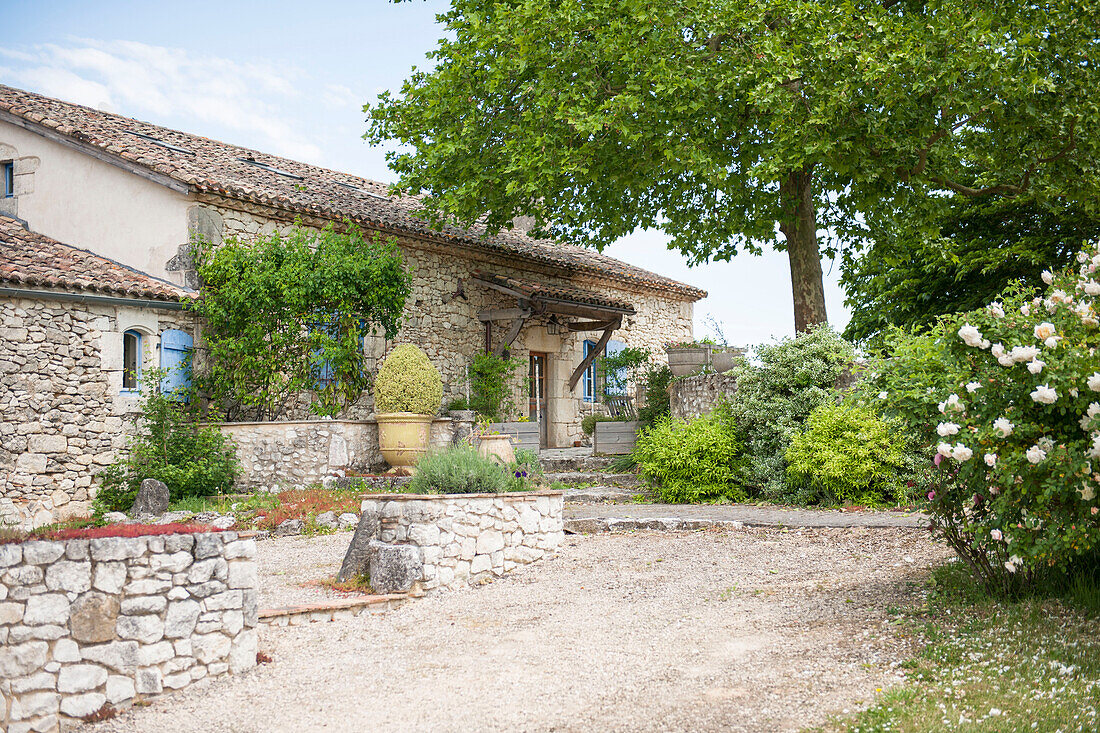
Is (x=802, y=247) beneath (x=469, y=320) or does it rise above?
above

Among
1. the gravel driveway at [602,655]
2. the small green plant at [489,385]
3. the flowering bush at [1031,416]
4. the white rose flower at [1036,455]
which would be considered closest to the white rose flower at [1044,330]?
the flowering bush at [1031,416]

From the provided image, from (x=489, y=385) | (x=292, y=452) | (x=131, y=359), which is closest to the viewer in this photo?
(x=292, y=452)

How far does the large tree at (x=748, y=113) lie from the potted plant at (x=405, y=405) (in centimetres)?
251

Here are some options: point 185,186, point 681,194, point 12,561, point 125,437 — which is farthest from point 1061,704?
point 185,186

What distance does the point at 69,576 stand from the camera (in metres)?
4.34

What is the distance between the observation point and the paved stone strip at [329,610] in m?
5.98

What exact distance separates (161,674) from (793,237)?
10.8 metres

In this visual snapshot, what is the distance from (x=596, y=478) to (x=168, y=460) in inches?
237

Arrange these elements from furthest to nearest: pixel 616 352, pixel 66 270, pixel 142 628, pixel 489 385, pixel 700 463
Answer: pixel 616 352 < pixel 489 385 < pixel 66 270 < pixel 700 463 < pixel 142 628

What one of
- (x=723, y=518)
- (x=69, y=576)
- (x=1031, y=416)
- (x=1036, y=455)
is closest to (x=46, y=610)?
(x=69, y=576)

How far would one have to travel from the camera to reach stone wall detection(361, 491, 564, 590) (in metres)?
7.04

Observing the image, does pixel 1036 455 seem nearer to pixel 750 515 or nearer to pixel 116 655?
pixel 116 655

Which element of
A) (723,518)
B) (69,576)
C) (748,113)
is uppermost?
(748,113)

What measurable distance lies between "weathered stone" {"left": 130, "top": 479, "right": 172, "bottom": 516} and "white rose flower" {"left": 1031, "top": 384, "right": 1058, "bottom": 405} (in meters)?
9.96
